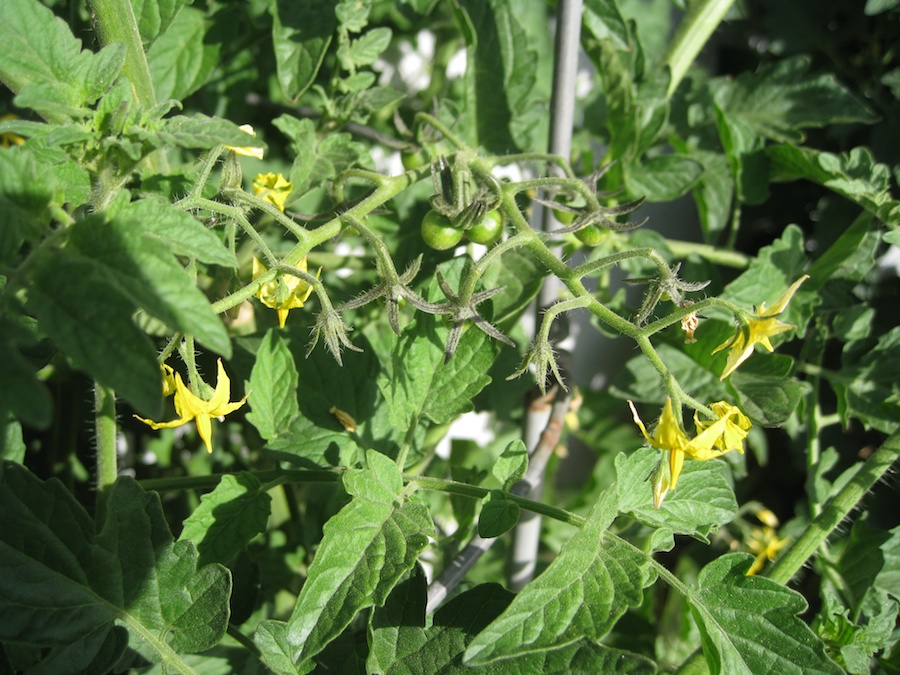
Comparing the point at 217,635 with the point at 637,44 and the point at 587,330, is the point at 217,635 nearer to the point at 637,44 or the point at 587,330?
the point at 637,44

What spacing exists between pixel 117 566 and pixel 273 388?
0.24 metres

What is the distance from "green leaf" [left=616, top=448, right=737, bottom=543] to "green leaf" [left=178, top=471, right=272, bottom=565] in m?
0.35

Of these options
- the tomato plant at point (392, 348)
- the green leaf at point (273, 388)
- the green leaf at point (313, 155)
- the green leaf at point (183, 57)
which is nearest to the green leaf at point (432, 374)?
the tomato plant at point (392, 348)

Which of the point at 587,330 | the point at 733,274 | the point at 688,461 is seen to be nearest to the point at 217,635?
the point at 688,461

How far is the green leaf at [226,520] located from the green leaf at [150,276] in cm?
32

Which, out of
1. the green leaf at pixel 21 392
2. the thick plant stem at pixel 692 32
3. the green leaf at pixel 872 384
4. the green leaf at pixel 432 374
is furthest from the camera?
the thick plant stem at pixel 692 32

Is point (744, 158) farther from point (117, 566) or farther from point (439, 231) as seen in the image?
point (117, 566)

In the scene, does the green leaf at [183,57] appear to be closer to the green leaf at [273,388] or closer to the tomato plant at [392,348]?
the tomato plant at [392,348]

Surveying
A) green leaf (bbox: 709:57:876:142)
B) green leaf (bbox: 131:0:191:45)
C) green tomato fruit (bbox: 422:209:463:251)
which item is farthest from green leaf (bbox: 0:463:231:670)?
green leaf (bbox: 709:57:876:142)

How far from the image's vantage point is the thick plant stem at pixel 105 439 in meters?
0.75

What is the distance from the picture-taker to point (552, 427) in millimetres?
1042

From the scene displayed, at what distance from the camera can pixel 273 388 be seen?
868mm

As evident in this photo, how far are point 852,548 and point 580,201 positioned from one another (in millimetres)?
547

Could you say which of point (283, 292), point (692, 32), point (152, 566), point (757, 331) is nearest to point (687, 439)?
point (757, 331)
